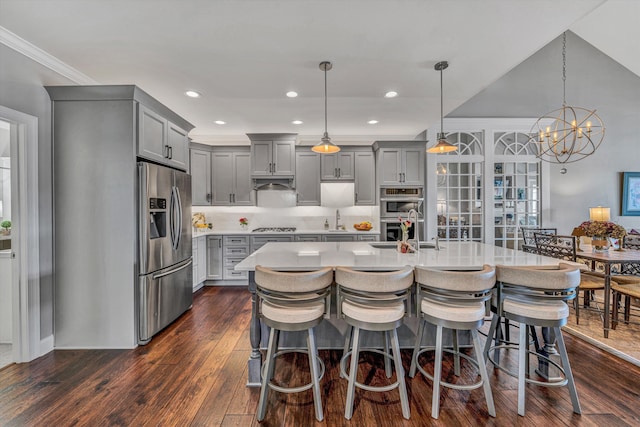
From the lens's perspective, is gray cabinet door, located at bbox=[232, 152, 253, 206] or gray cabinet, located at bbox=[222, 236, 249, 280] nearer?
gray cabinet, located at bbox=[222, 236, 249, 280]

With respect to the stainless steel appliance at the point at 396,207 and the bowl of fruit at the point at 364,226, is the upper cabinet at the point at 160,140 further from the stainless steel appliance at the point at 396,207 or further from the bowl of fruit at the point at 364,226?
the stainless steel appliance at the point at 396,207

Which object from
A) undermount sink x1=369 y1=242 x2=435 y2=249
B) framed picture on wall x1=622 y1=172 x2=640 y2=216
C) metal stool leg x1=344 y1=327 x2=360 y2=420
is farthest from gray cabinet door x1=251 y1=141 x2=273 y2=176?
framed picture on wall x1=622 y1=172 x2=640 y2=216

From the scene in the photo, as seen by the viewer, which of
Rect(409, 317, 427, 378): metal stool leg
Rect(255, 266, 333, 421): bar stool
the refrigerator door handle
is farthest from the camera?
the refrigerator door handle

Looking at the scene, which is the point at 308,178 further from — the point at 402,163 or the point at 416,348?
the point at 416,348

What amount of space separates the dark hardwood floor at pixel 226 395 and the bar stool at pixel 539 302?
9.0 inches

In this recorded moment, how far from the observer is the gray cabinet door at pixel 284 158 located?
5.05 m

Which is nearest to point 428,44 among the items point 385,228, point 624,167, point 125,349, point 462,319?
point 462,319

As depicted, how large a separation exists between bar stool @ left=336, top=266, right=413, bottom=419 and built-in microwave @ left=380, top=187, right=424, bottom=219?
3.16 m

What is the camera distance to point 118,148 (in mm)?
2645

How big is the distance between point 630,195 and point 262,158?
7204 mm

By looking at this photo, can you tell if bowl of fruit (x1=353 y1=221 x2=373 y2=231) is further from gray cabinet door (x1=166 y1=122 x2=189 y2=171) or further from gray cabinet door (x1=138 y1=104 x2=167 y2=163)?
gray cabinet door (x1=138 y1=104 x2=167 y2=163)

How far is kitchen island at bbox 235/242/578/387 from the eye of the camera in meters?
2.03

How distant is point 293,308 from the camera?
179cm

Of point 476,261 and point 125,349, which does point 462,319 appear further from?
point 125,349
